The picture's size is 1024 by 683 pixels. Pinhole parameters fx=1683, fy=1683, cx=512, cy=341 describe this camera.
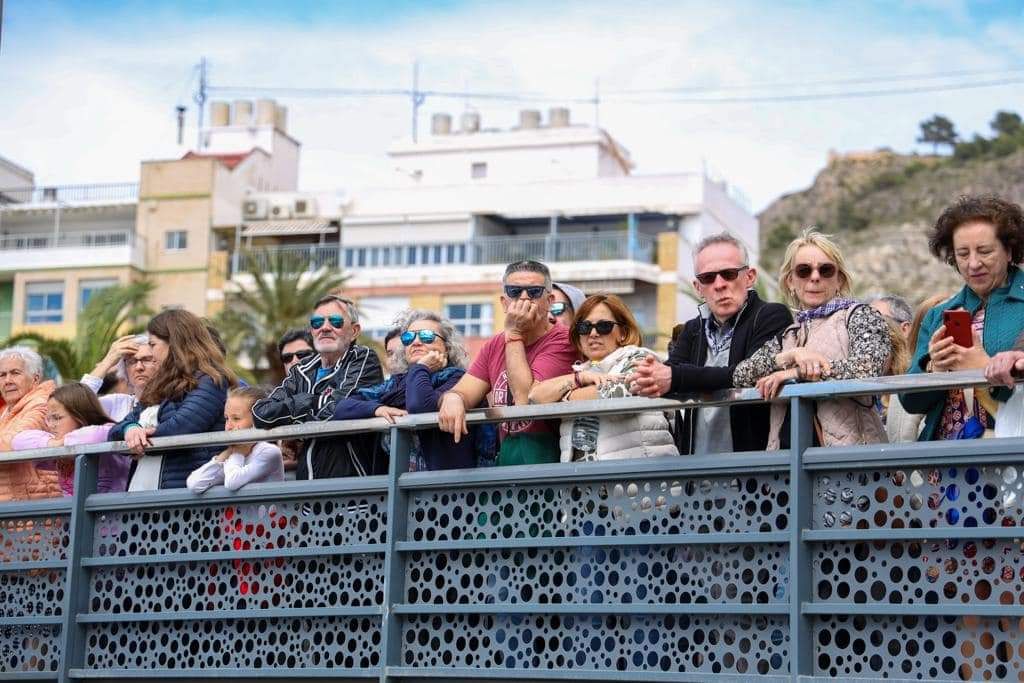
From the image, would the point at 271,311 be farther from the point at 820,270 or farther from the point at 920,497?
the point at 920,497

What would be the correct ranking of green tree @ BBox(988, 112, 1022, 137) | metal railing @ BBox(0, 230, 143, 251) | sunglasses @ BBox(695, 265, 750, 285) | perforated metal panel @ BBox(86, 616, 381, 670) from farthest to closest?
green tree @ BBox(988, 112, 1022, 137) < metal railing @ BBox(0, 230, 143, 251) < perforated metal panel @ BBox(86, 616, 381, 670) < sunglasses @ BBox(695, 265, 750, 285)

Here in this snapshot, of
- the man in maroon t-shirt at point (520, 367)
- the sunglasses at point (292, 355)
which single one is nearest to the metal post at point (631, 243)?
the sunglasses at point (292, 355)

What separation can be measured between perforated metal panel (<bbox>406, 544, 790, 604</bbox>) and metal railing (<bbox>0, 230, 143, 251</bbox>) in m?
63.9

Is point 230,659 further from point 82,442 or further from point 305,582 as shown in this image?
point 82,442

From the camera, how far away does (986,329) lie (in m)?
6.84

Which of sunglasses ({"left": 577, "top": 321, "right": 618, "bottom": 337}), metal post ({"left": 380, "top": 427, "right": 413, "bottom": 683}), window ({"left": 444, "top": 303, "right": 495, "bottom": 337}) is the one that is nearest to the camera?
metal post ({"left": 380, "top": 427, "right": 413, "bottom": 683})

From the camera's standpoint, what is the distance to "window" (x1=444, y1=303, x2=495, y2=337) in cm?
6488

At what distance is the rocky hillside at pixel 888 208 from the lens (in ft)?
381

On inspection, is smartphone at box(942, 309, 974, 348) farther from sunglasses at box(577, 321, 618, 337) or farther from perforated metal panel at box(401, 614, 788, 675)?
sunglasses at box(577, 321, 618, 337)

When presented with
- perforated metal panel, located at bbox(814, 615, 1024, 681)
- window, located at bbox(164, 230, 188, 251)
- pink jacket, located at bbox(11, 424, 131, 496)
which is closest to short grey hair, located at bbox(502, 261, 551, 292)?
perforated metal panel, located at bbox(814, 615, 1024, 681)

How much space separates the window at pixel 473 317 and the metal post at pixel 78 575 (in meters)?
55.2

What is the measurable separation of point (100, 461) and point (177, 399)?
1.92 feet

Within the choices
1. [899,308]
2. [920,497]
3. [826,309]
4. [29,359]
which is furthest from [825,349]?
[29,359]

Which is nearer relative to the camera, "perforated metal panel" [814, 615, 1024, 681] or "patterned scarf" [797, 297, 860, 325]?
"perforated metal panel" [814, 615, 1024, 681]
